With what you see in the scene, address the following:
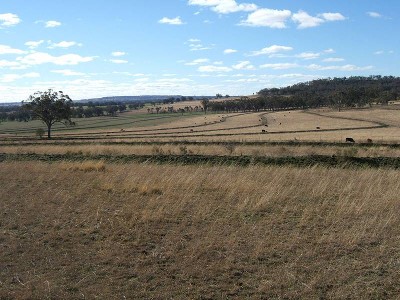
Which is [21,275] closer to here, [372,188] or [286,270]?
[286,270]

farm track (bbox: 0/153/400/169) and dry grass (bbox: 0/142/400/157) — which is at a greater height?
farm track (bbox: 0/153/400/169)

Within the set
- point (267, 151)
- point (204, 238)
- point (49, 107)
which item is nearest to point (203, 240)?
point (204, 238)

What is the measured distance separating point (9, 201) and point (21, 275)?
6.19m

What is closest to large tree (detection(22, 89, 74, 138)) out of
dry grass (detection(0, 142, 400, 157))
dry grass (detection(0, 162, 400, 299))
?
dry grass (detection(0, 142, 400, 157))

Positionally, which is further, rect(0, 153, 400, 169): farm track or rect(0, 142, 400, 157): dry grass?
rect(0, 142, 400, 157): dry grass

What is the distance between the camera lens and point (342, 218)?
9.82m

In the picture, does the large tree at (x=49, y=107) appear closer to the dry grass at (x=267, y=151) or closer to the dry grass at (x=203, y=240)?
the dry grass at (x=267, y=151)

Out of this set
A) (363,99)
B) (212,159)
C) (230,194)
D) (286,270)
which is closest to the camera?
(286,270)

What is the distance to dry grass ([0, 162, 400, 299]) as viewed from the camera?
645cm

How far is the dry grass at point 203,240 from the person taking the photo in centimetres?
645

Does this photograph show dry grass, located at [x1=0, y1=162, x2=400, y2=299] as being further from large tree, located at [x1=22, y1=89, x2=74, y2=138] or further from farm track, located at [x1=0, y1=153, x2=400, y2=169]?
large tree, located at [x1=22, y1=89, x2=74, y2=138]

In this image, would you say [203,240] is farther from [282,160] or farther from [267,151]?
[267,151]

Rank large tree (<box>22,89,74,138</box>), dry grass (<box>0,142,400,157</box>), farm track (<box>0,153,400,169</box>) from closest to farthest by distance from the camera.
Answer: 1. farm track (<box>0,153,400,169</box>)
2. dry grass (<box>0,142,400,157</box>)
3. large tree (<box>22,89,74,138</box>)

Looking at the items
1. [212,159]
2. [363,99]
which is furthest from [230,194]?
[363,99]
